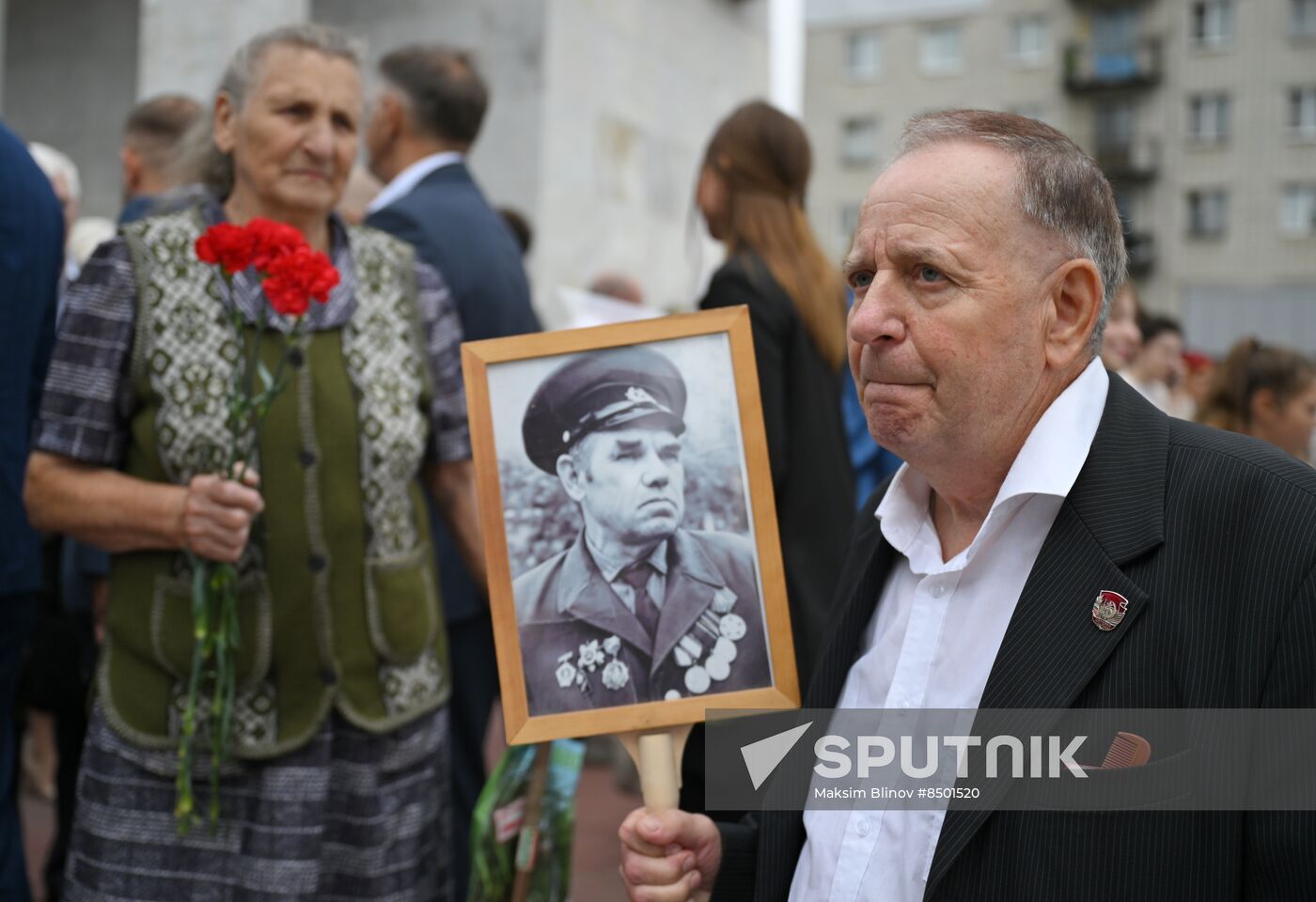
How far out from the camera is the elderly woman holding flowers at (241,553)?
7.95 feet

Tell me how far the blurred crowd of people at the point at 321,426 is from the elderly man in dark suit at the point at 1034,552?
601 millimetres

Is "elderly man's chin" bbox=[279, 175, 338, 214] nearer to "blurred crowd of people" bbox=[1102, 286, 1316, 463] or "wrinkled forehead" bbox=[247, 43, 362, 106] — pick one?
"wrinkled forehead" bbox=[247, 43, 362, 106]

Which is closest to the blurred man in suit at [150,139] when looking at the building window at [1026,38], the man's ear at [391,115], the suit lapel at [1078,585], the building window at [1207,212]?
the man's ear at [391,115]

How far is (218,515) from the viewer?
235 centimetres

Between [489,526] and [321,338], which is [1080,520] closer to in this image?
[489,526]

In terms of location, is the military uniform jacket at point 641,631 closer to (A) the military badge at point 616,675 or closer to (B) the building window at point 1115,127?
(A) the military badge at point 616,675

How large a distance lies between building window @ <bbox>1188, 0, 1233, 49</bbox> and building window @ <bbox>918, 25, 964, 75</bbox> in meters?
6.95

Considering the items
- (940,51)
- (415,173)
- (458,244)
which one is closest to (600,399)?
(458,244)

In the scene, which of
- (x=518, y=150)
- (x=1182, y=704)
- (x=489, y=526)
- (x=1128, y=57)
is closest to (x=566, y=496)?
(x=489, y=526)

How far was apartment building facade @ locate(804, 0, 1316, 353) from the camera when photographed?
120ft

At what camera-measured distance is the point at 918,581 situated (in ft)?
6.30

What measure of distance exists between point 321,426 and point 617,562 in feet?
2.68

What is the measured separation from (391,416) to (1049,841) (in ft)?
5.23

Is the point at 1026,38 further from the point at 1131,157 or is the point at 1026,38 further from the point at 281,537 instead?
the point at 281,537
